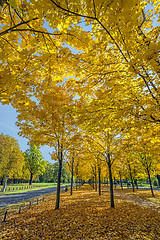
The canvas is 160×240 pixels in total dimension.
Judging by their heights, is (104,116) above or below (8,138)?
below

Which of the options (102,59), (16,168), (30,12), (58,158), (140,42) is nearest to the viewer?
(30,12)

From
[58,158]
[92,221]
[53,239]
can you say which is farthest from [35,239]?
[58,158]

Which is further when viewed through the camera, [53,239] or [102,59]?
[53,239]

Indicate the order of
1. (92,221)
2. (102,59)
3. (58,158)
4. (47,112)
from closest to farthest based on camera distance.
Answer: (102,59), (92,221), (47,112), (58,158)

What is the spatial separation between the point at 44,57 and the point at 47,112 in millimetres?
4449

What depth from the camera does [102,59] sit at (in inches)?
140

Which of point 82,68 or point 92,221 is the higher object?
point 82,68

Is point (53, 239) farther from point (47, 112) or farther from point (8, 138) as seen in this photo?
point (8, 138)

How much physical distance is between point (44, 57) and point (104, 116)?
270cm

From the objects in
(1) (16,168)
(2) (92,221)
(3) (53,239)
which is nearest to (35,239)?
(3) (53,239)

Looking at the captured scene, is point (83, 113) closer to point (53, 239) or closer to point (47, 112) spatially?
point (47, 112)

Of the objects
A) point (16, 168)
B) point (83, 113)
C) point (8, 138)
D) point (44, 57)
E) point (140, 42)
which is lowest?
point (16, 168)

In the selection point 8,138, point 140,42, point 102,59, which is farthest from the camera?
point 8,138

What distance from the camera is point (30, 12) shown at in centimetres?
243
